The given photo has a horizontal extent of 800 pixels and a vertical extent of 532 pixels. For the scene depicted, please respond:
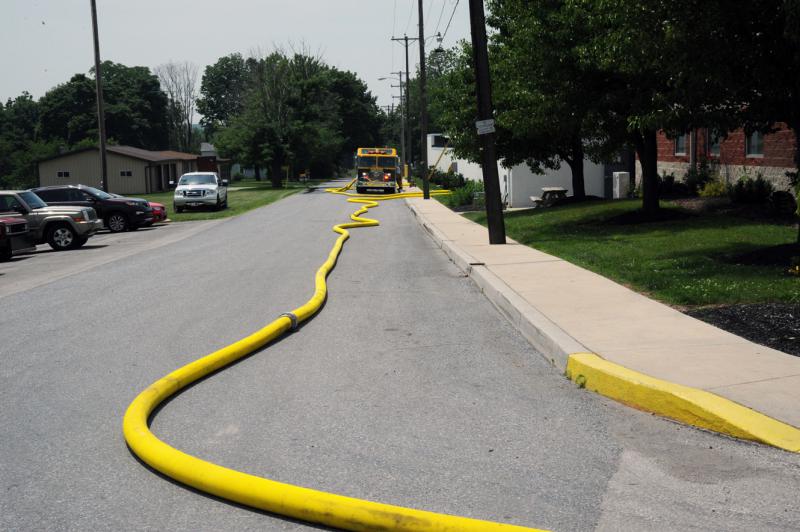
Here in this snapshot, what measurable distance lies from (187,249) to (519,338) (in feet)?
42.5

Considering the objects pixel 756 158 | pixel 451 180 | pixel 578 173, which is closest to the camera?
pixel 756 158

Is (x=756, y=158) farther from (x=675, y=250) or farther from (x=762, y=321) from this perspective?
(x=762, y=321)

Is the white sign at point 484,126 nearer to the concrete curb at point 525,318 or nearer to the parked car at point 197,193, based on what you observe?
the concrete curb at point 525,318

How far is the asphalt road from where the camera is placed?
4.60 meters

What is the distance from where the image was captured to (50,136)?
110750mm

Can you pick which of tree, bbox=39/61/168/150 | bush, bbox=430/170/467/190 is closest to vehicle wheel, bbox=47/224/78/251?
bush, bbox=430/170/467/190

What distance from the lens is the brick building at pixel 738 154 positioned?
2231cm

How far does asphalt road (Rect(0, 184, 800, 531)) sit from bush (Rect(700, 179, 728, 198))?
14856 millimetres

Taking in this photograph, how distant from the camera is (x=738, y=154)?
2450 cm

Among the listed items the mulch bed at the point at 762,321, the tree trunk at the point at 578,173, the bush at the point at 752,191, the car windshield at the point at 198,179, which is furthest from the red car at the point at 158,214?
the mulch bed at the point at 762,321

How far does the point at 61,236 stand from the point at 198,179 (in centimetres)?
1701

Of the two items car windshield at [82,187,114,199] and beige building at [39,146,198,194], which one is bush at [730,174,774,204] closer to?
car windshield at [82,187,114,199]

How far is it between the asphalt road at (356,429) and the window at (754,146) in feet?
50.6

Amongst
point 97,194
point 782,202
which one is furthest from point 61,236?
point 782,202
